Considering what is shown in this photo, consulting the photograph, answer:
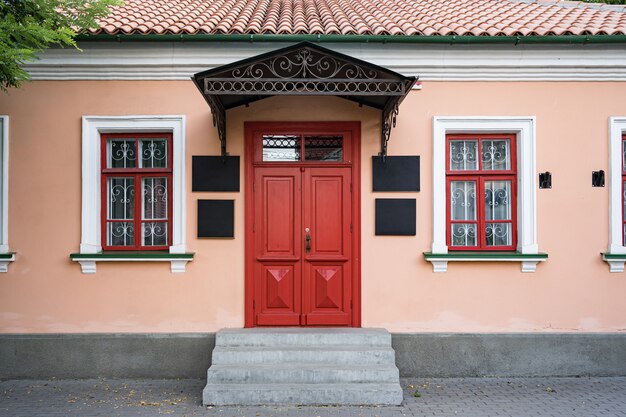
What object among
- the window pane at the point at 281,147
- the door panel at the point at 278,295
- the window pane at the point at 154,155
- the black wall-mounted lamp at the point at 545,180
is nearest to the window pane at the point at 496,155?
the black wall-mounted lamp at the point at 545,180

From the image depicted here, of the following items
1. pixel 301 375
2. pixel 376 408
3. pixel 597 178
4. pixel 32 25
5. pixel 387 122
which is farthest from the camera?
pixel 597 178

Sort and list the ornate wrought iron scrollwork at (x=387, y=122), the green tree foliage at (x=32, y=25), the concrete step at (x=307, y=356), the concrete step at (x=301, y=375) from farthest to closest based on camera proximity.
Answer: the ornate wrought iron scrollwork at (x=387, y=122) → the concrete step at (x=307, y=356) → the concrete step at (x=301, y=375) → the green tree foliage at (x=32, y=25)

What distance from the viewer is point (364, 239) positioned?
20.3ft

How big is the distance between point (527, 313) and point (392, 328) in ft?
5.89

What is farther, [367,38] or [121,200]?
[121,200]

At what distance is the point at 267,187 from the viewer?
625cm

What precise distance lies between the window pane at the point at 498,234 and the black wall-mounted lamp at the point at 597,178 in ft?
3.99

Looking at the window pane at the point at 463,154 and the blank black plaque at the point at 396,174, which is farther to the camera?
the window pane at the point at 463,154

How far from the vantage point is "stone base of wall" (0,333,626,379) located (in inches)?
236

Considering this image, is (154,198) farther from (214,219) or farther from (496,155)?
(496,155)

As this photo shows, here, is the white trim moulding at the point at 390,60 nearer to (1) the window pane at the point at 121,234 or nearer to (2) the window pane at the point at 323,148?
(2) the window pane at the point at 323,148

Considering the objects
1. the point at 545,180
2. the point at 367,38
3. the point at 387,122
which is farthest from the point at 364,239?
the point at 367,38

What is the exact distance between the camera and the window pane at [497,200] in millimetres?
6301

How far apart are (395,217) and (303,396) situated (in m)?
2.51
